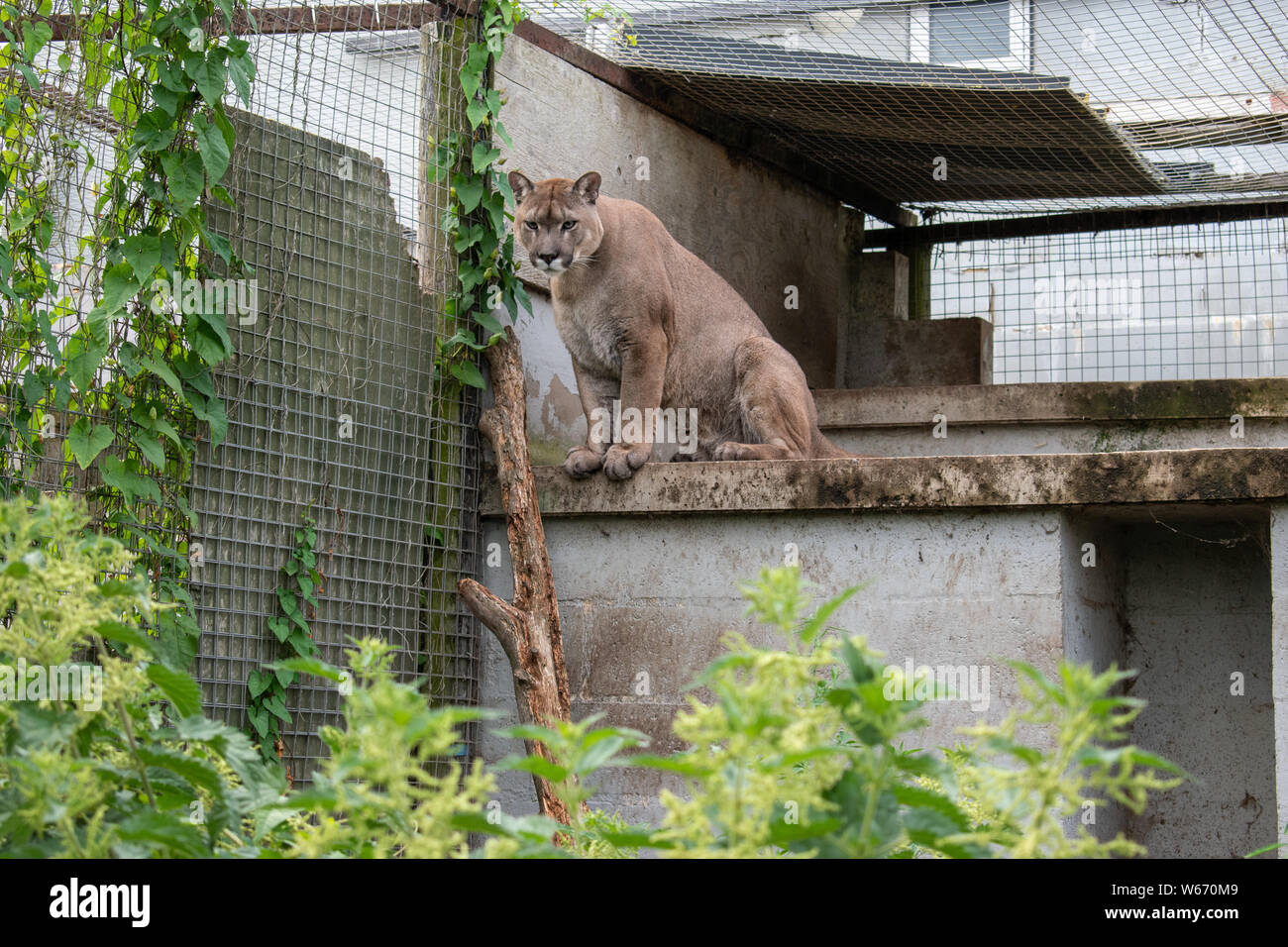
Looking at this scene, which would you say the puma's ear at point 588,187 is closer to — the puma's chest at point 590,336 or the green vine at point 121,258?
the puma's chest at point 590,336

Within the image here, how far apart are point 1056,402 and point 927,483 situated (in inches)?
84.8

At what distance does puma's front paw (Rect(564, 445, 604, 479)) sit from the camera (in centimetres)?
486

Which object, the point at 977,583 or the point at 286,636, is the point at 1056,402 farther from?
the point at 286,636

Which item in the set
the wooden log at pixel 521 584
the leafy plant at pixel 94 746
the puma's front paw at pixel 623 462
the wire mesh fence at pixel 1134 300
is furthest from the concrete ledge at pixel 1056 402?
the leafy plant at pixel 94 746

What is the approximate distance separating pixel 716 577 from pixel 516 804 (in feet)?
3.80

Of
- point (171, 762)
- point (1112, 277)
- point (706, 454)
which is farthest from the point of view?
point (1112, 277)

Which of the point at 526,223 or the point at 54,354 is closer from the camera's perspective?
the point at 54,354

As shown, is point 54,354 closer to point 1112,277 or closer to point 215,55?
point 215,55

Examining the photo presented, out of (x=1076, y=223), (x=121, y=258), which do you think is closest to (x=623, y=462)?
(x=121, y=258)

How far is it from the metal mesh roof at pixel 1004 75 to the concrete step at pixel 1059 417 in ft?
4.13

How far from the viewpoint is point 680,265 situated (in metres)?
5.52

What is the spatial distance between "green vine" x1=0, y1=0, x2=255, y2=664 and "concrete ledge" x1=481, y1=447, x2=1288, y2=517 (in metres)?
1.48
